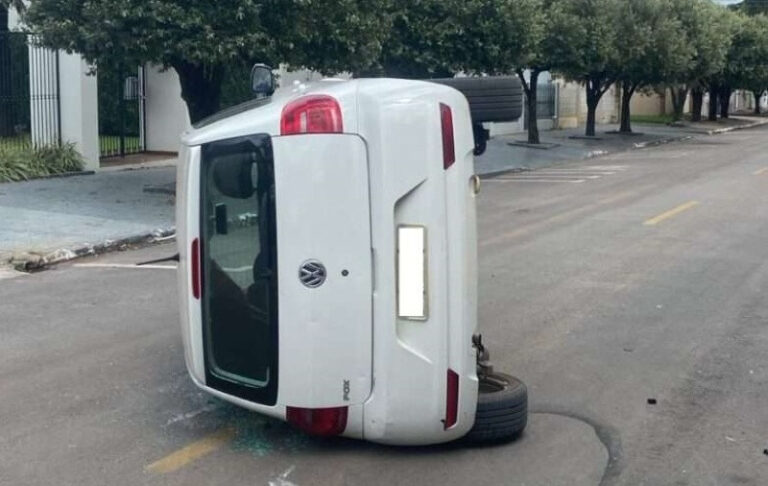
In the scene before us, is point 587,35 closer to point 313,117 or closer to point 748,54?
point 748,54

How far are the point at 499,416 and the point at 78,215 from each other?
11.1 m

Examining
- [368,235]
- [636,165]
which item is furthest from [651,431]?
[636,165]

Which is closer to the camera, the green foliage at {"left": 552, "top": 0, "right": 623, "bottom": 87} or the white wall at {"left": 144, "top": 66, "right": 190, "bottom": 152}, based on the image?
the white wall at {"left": 144, "top": 66, "right": 190, "bottom": 152}

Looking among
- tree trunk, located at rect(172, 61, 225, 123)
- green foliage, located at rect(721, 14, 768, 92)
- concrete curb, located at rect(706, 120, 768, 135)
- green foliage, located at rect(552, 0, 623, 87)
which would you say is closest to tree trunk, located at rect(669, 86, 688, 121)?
A: green foliage, located at rect(721, 14, 768, 92)

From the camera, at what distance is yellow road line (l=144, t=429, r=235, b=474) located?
5648 millimetres

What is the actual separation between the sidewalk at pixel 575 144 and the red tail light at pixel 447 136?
19.3 m

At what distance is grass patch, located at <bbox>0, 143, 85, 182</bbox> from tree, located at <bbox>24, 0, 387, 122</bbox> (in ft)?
11.7

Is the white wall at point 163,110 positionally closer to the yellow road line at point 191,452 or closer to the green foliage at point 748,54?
the yellow road line at point 191,452

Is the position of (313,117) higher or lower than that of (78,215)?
higher

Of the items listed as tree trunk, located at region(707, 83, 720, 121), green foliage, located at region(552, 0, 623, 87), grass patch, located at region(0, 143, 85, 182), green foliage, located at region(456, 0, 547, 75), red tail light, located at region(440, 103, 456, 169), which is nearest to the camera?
red tail light, located at region(440, 103, 456, 169)

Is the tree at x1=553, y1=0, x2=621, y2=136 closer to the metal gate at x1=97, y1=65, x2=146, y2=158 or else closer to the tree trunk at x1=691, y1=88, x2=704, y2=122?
the metal gate at x1=97, y1=65, x2=146, y2=158

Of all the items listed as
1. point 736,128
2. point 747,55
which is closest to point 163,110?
point 736,128

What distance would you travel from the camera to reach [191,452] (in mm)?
5863

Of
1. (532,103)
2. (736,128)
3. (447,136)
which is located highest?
(532,103)
